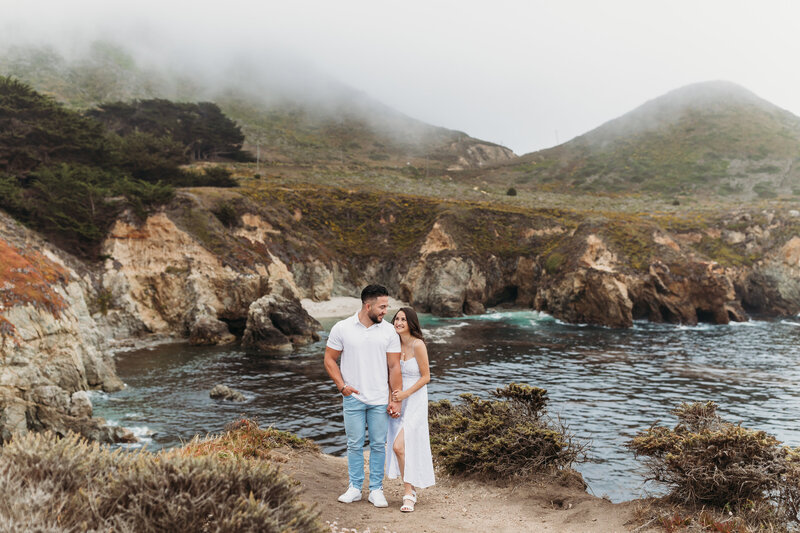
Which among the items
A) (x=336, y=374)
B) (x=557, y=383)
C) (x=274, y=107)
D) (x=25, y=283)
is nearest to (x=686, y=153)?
(x=557, y=383)

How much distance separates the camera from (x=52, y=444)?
4.31 metres

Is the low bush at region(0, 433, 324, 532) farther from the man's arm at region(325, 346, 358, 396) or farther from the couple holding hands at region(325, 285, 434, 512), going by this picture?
the couple holding hands at region(325, 285, 434, 512)

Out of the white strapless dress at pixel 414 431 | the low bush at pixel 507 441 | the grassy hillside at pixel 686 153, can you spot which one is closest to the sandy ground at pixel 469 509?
the low bush at pixel 507 441

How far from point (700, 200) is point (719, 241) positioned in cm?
3039

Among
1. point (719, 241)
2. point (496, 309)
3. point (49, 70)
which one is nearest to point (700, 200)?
point (719, 241)

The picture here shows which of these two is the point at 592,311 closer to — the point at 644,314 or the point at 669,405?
the point at 644,314

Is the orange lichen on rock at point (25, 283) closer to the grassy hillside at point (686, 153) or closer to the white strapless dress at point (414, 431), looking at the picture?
the white strapless dress at point (414, 431)

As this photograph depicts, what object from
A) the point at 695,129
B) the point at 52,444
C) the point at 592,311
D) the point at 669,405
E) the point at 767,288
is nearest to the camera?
the point at 52,444

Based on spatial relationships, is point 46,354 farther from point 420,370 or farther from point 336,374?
point 420,370

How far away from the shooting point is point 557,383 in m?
21.0

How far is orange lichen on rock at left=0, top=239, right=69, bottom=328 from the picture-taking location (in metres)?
15.4

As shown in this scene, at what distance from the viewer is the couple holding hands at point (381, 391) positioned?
6.52 m

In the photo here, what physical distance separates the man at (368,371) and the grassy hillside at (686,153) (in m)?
96.4

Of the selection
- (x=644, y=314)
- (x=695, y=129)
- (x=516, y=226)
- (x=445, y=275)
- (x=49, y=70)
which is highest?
(x=49, y=70)
